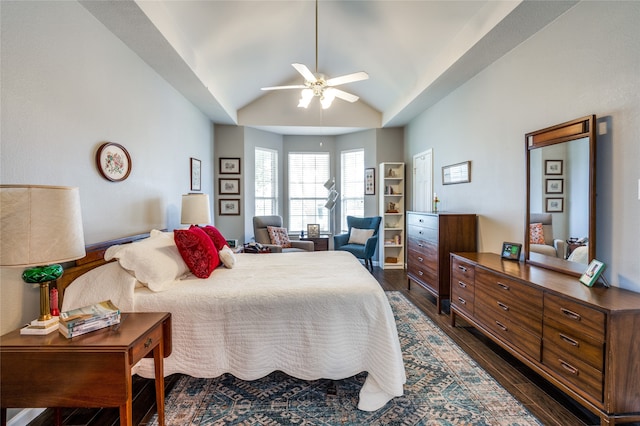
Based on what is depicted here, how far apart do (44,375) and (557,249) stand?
332cm

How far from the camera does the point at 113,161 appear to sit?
2539 mm

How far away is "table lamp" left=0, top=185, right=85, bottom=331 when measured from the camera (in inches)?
50.0

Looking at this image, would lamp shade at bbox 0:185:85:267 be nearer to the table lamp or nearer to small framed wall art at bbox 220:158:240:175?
the table lamp

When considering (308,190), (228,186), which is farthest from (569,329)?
(308,190)

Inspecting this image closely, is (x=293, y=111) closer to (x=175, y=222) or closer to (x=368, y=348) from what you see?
(x=175, y=222)

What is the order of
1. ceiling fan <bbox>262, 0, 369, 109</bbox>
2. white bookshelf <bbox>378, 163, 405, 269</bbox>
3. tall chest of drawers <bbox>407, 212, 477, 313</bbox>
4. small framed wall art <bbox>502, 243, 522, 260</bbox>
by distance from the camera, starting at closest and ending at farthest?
1. small framed wall art <bbox>502, 243, 522, 260</bbox>
2. ceiling fan <bbox>262, 0, 369, 109</bbox>
3. tall chest of drawers <bbox>407, 212, 477, 313</bbox>
4. white bookshelf <bbox>378, 163, 405, 269</bbox>

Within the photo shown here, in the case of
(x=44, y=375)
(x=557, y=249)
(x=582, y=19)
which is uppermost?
(x=582, y=19)

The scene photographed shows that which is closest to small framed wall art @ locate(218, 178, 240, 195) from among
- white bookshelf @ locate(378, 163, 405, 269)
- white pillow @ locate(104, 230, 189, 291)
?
white bookshelf @ locate(378, 163, 405, 269)

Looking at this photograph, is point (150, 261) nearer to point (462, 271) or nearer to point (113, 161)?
point (113, 161)

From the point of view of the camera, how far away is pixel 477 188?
3.56m

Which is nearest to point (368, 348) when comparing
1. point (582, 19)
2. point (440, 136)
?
point (582, 19)

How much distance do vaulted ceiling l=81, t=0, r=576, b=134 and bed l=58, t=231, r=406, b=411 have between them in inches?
80.4

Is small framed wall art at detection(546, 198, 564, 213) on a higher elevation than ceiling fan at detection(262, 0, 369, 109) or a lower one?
lower

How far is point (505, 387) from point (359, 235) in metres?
3.70
